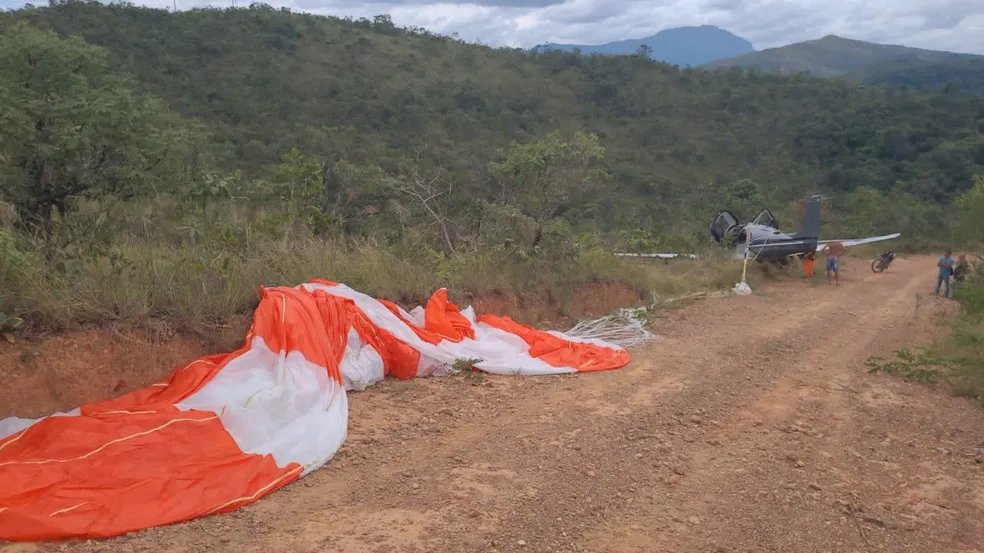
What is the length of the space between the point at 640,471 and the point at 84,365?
11.6 ft

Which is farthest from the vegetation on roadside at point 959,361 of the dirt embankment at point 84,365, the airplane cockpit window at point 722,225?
the airplane cockpit window at point 722,225

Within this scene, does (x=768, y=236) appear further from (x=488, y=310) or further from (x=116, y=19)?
(x=116, y=19)

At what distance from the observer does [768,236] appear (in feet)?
51.8

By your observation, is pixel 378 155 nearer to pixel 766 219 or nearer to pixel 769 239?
pixel 766 219

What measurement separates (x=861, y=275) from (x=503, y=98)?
2961 cm

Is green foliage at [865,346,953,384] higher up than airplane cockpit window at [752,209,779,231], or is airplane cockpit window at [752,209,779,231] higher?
airplane cockpit window at [752,209,779,231]

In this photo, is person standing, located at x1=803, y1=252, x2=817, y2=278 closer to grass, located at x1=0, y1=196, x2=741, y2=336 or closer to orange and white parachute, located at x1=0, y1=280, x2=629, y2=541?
grass, located at x1=0, y1=196, x2=741, y2=336

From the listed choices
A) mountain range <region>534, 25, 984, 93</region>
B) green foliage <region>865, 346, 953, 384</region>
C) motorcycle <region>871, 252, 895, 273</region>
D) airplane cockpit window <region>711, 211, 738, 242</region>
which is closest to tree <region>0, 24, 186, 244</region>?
green foliage <region>865, 346, 953, 384</region>

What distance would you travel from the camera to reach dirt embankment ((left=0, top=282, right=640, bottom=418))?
452 centimetres

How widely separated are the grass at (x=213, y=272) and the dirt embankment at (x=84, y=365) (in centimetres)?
11

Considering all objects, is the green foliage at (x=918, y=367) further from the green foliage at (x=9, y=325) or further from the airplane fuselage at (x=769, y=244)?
the airplane fuselage at (x=769, y=244)

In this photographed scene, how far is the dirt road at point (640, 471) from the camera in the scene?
3596mm

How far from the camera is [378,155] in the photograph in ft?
90.2

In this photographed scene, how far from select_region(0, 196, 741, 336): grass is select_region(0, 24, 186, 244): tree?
1.50ft
